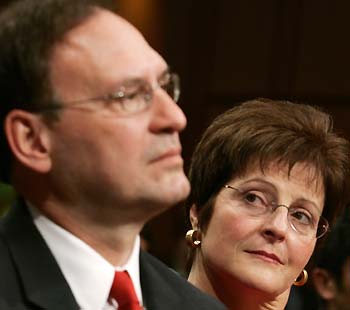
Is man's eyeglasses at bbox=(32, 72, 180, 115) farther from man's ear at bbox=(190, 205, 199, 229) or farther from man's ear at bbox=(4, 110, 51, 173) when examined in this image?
man's ear at bbox=(190, 205, 199, 229)

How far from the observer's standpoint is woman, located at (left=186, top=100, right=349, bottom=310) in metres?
2.14

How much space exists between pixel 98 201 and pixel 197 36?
4725 millimetres

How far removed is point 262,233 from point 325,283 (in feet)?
1.87

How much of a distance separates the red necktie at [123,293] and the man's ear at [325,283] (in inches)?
43.3

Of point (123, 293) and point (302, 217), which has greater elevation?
point (123, 293)

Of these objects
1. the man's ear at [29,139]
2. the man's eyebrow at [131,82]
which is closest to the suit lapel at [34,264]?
the man's ear at [29,139]

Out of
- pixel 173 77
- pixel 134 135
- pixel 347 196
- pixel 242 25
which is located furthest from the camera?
pixel 242 25

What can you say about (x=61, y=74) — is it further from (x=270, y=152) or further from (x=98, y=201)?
(x=270, y=152)

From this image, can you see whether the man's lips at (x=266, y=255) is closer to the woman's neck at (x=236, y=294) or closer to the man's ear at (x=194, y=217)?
the woman's neck at (x=236, y=294)

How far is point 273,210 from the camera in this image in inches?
85.5

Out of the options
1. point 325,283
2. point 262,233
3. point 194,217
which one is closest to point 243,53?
point 325,283

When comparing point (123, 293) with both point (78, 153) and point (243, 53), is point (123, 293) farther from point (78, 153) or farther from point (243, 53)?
point (243, 53)

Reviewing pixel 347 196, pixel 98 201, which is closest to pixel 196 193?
pixel 347 196

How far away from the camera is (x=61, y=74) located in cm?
163
